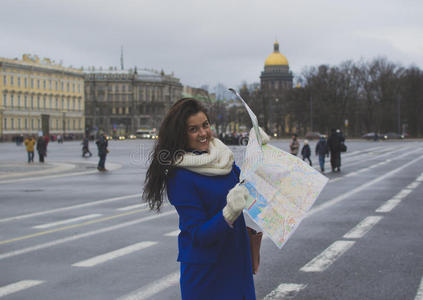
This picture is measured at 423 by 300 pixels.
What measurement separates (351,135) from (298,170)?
109 metres

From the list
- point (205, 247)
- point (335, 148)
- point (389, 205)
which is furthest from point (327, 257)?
point (335, 148)

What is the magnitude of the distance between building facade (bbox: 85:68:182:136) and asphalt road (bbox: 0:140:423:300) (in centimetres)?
14171

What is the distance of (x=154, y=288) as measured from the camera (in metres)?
7.25

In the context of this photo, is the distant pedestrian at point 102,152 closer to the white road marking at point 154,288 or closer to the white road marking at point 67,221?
the white road marking at point 67,221

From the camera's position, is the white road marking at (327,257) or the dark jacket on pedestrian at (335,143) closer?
the white road marking at (327,257)

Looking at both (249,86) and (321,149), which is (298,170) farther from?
(249,86)

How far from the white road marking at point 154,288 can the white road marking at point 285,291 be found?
1004mm

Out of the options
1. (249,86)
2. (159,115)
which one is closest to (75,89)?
(159,115)

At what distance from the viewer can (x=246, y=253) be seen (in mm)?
3732

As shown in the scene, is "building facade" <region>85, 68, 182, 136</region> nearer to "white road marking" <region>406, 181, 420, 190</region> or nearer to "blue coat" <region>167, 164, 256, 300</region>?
"white road marking" <region>406, 181, 420, 190</region>

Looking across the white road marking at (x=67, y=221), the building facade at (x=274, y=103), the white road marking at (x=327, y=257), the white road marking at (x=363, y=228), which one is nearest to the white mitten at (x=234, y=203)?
the white road marking at (x=327, y=257)

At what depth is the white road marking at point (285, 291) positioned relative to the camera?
6.78m

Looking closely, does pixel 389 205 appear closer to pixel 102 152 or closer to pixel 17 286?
pixel 17 286

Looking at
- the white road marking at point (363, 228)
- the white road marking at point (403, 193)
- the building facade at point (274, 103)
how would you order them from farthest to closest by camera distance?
the building facade at point (274, 103)
the white road marking at point (403, 193)
the white road marking at point (363, 228)
